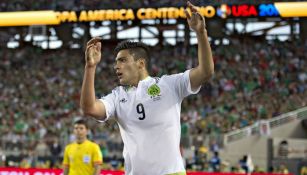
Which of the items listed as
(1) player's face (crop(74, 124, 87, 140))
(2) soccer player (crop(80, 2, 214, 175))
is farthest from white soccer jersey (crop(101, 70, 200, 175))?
(1) player's face (crop(74, 124, 87, 140))

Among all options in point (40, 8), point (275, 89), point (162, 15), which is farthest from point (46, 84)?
point (275, 89)

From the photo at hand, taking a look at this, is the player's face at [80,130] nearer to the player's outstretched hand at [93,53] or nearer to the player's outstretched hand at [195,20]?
the player's outstretched hand at [93,53]

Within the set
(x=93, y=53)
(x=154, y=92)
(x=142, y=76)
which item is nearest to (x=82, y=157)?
(x=142, y=76)

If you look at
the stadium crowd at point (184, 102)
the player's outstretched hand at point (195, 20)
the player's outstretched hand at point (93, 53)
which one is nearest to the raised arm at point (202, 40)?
the player's outstretched hand at point (195, 20)

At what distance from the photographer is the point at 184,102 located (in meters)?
27.5

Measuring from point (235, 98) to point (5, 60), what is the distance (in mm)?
14977

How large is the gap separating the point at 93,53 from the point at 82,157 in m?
5.33

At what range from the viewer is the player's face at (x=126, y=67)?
469 cm

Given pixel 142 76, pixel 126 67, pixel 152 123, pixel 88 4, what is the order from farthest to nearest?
pixel 88 4
pixel 142 76
pixel 126 67
pixel 152 123

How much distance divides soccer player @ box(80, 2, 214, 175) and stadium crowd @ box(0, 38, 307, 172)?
14.8 metres

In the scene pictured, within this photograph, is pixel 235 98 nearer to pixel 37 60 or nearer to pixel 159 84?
pixel 37 60

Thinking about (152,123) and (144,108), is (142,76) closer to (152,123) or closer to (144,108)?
(144,108)

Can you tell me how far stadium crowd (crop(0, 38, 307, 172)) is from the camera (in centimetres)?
2298

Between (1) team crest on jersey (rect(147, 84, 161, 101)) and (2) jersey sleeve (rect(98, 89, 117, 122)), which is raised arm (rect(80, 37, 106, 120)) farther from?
(1) team crest on jersey (rect(147, 84, 161, 101))
